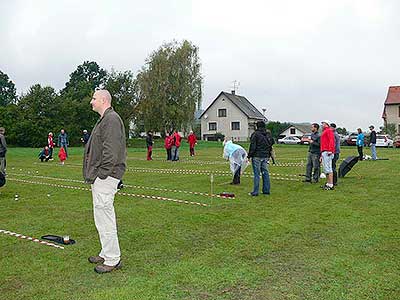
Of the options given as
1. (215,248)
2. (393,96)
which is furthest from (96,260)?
(393,96)

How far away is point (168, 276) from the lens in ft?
15.6

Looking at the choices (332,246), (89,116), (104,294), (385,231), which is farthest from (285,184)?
(89,116)

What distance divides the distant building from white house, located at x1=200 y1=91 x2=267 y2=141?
59.1 feet

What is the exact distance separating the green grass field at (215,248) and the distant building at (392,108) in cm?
5190

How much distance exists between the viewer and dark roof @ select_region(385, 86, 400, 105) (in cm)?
5781

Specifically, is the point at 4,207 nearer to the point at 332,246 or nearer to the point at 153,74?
the point at 332,246

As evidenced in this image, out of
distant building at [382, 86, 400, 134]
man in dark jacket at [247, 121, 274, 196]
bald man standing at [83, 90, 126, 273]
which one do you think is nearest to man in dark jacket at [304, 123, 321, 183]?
man in dark jacket at [247, 121, 274, 196]

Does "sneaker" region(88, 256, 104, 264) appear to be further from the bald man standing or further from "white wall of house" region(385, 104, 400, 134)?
"white wall of house" region(385, 104, 400, 134)

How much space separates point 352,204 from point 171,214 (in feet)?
12.5

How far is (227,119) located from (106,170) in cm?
6283

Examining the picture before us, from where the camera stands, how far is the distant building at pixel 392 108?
2269 inches

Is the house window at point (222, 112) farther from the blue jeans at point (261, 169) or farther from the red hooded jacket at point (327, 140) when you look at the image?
the blue jeans at point (261, 169)

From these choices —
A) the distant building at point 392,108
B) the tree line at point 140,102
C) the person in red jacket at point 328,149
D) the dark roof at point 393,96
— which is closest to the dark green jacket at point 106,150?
the person in red jacket at point 328,149

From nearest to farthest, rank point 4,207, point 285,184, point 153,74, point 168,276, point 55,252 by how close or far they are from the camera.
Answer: point 168,276
point 55,252
point 4,207
point 285,184
point 153,74
